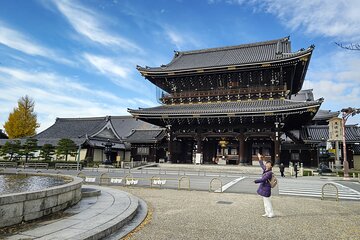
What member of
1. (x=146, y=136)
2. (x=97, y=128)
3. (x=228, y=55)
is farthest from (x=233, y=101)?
(x=97, y=128)

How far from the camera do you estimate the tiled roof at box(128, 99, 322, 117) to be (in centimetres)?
2753

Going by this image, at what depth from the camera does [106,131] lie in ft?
160

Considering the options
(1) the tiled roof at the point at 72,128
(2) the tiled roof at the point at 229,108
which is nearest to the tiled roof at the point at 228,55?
(2) the tiled roof at the point at 229,108

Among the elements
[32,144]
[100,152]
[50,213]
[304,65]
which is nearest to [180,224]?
[50,213]

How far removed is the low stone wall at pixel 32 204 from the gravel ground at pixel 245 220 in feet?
8.73

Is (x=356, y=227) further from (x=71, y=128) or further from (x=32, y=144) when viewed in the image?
(x=71, y=128)

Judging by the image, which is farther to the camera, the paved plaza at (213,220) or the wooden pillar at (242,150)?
the wooden pillar at (242,150)

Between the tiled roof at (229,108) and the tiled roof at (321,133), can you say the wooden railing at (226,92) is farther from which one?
the tiled roof at (321,133)

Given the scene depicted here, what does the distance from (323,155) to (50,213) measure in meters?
36.2

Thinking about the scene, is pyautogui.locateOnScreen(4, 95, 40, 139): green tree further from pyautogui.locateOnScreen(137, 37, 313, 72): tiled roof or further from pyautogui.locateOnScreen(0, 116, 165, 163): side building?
pyautogui.locateOnScreen(137, 37, 313, 72): tiled roof

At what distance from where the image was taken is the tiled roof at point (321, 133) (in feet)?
118

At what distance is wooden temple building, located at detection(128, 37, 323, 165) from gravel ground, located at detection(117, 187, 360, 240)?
59.0 ft

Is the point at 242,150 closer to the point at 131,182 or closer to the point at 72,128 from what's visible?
the point at 131,182

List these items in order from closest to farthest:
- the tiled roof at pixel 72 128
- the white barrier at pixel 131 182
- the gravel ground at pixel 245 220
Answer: the gravel ground at pixel 245 220 → the white barrier at pixel 131 182 → the tiled roof at pixel 72 128
